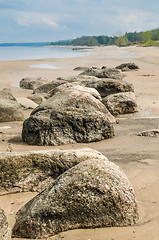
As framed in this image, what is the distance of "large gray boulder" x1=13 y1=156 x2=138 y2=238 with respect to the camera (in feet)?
10.3

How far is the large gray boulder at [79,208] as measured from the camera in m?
3.13

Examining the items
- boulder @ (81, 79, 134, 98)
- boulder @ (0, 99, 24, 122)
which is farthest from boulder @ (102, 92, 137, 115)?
boulder @ (0, 99, 24, 122)

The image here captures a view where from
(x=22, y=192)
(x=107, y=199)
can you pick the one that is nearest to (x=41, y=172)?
(x=22, y=192)

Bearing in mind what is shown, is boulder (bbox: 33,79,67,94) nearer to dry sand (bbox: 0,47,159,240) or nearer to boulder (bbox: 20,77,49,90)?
boulder (bbox: 20,77,49,90)

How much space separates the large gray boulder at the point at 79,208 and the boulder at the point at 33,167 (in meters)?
0.81

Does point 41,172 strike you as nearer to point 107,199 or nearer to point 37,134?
point 107,199

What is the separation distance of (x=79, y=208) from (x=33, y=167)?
120 cm

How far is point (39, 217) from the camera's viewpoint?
3.14 m

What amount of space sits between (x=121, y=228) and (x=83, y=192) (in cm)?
53

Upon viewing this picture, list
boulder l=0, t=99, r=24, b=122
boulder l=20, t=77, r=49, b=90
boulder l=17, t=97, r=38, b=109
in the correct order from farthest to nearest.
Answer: boulder l=20, t=77, r=49, b=90, boulder l=17, t=97, r=38, b=109, boulder l=0, t=99, r=24, b=122

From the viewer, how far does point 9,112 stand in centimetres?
828

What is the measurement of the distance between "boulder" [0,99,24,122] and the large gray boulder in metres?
5.21

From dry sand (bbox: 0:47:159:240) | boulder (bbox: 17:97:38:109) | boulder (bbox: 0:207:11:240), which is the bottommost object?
dry sand (bbox: 0:47:159:240)

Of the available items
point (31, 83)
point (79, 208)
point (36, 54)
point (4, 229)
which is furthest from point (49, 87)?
point (36, 54)
